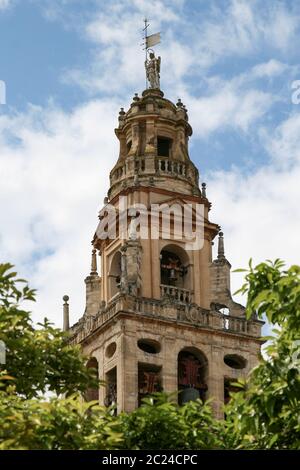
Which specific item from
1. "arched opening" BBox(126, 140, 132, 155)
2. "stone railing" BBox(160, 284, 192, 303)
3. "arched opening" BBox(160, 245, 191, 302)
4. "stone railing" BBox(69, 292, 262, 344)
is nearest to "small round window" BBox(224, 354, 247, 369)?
"stone railing" BBox(69, 292, 262, 344)

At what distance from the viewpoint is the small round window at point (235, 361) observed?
51.5 m

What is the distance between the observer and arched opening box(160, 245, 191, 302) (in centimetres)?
5294

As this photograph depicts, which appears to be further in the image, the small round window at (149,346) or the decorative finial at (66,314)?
the decorative finial at (66,314)

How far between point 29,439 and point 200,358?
2918cm

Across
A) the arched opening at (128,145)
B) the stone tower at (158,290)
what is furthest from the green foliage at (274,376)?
the arched opening at (128,145)

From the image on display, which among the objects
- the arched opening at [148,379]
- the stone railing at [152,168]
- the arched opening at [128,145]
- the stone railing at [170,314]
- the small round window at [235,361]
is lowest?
the arched opening at [148,379]

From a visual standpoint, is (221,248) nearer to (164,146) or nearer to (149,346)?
(164,146)

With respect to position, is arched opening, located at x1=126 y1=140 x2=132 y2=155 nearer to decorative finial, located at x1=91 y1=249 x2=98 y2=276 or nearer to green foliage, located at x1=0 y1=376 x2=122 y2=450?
decorative finial, located at x1=91 y1=249 x2=98 y2=276

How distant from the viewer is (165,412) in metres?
24.9

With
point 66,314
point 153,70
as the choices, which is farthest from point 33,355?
point 153,70

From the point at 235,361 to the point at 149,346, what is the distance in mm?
4249

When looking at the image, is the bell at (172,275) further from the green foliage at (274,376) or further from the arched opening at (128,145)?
the green foliage at (274,376)

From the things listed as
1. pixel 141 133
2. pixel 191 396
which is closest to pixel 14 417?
pixel 191 396

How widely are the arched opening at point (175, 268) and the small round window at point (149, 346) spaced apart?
3.41 metres
